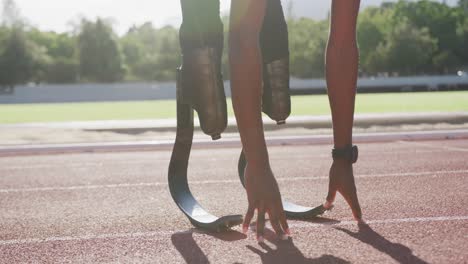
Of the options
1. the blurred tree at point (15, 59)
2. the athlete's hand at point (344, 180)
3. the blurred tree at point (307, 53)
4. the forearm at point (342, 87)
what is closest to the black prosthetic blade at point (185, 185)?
the athlete's hand at point (344, 180)

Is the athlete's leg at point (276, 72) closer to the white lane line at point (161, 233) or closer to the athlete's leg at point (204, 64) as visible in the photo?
the athlete's leg at point (204, 64)

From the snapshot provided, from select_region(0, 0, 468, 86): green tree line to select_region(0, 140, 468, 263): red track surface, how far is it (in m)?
67.3

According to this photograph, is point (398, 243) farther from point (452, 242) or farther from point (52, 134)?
point (52, 134)

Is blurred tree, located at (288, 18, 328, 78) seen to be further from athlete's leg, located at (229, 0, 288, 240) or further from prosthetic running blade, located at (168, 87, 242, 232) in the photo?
athlete's leg, located at (229, 0, 288, 240)

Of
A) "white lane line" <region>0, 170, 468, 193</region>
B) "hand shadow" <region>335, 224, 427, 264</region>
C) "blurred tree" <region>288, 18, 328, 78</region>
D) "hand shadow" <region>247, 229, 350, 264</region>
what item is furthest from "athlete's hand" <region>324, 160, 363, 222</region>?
"blurred tree" <region>288, 18, 328, 78</region>

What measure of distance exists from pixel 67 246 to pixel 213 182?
2.17 meters

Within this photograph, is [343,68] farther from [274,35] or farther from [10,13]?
[10,13]

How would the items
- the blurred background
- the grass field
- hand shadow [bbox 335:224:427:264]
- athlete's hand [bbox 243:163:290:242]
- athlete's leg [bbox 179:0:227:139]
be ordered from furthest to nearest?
the blurred background → the grass field → athlete's leg [bbox 179:0:227:139] → athlete's hand [bbox 243:163:290:242] → hand shadow [bbox 335:224:427:264]

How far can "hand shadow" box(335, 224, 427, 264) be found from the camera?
224 centimetres

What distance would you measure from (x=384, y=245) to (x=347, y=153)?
46 centimetres

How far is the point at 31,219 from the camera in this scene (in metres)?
3.33

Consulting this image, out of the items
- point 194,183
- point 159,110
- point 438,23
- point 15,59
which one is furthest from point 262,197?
point 438,23

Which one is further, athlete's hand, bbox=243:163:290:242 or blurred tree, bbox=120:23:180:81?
blurred tree, bbox=120:23:180:81

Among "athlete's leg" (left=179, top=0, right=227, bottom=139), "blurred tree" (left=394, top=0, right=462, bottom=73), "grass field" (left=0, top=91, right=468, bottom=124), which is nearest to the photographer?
"athlete's leg" (left=179, top=0, right=227, bottom=139)
